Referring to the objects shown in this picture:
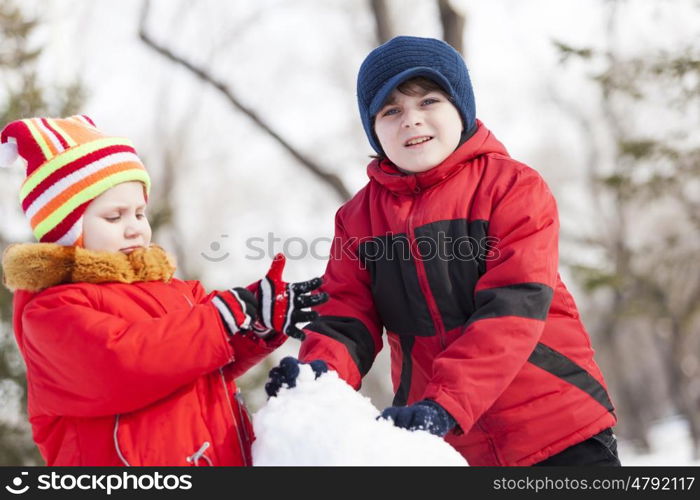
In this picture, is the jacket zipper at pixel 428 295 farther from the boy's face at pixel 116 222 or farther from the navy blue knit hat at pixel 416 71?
the boy's face at pixel 116 222

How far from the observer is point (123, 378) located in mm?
1947

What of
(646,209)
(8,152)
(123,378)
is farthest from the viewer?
(646,209)

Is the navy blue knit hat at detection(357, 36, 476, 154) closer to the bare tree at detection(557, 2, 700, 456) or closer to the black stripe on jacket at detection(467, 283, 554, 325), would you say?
the black stripe on jacket at detection(467, 283, 554, 325)

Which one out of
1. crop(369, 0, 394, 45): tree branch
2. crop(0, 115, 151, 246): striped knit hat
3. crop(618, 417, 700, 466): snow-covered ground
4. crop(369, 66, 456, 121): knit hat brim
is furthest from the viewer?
crop(618, 417, 700, 466): snow-covered ground

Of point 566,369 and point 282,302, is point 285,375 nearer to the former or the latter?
point 282,302

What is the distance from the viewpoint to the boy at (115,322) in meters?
1.97

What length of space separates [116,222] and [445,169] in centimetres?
98

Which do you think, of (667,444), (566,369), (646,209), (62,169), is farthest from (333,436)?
(667,444)

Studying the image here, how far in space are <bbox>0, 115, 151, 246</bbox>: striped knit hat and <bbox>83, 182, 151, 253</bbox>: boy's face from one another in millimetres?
21

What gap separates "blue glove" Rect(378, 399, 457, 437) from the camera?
6.19ft

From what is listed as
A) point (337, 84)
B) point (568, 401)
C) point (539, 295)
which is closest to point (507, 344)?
point (539, 295)

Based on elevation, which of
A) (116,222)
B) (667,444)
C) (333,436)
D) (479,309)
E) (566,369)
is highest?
(667,444)

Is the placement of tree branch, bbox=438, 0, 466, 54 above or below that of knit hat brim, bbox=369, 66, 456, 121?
above

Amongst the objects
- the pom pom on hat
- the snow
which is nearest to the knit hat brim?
the snow
